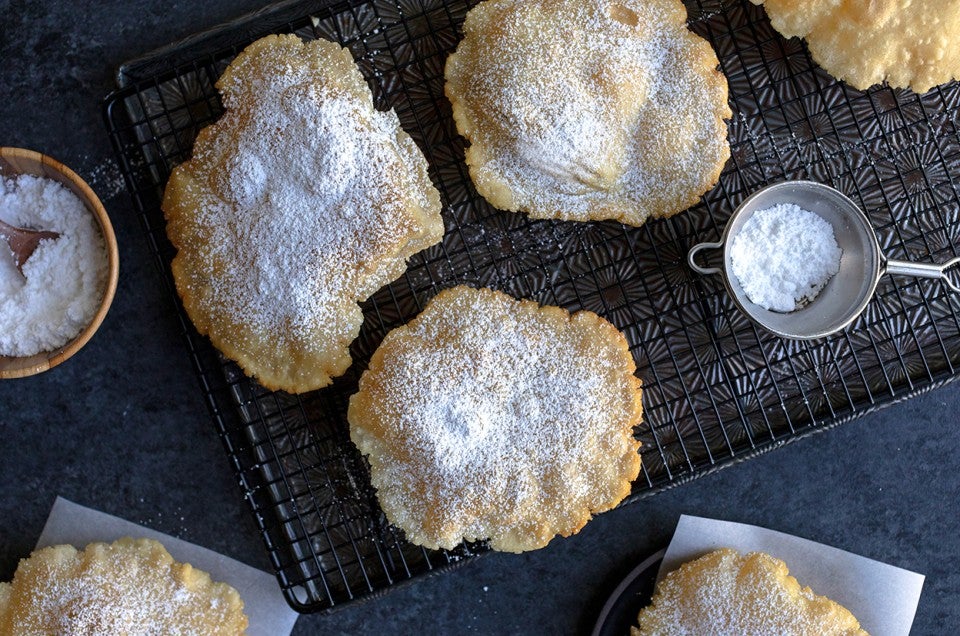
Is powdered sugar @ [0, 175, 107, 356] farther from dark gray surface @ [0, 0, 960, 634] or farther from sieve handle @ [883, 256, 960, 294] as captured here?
sieve handle @ [883, 256, 960, 294]

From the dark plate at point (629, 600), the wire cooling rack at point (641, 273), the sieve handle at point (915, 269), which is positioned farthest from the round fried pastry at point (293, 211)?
the sieve handle at point (915, 269)

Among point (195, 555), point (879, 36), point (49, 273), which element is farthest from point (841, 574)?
point (49, 273)

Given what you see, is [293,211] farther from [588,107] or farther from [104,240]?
[588,107]

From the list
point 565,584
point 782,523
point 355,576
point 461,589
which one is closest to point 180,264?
point 355,576

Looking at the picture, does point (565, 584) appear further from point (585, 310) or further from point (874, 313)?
point (874, 313)

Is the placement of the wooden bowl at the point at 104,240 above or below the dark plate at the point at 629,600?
above

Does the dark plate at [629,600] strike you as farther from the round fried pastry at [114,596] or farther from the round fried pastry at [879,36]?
the round fried pastry at [879,36]

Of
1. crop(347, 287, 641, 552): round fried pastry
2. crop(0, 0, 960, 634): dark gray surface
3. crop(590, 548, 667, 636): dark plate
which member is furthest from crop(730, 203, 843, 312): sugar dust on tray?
crop(590, 548, 667, 636): dark plate

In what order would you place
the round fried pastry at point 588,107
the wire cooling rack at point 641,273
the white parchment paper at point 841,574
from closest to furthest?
1. the round fried pastry at point 588,107
2. the wire cooling rack at point 641,273
3. the white parchment paper at point 841,574
